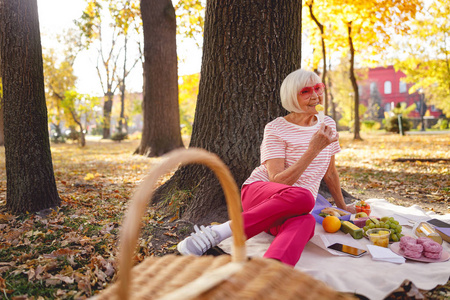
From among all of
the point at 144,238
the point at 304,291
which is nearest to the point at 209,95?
the point at 144,238

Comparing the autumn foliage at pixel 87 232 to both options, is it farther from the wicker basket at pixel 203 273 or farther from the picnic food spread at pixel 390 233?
the picnic food spread at pixel 390 233

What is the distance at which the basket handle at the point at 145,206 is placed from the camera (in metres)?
1.14

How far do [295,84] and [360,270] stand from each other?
1.48 metres

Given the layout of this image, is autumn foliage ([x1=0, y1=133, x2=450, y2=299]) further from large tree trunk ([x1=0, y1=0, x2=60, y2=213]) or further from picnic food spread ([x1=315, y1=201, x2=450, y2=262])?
picnic food spread ([x1=315, y1=201, x2=450, y2=262])

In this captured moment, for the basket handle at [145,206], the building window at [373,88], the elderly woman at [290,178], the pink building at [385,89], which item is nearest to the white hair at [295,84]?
the elderly woman at [290,178]

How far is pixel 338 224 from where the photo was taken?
10.1 feet

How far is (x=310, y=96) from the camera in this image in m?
2.83

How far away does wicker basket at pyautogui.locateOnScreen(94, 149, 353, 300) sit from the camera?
116 centimetres

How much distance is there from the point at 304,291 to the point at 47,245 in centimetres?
253

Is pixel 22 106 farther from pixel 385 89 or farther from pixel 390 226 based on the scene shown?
pixel 385 89

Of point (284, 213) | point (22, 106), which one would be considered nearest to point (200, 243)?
point (284, 213)

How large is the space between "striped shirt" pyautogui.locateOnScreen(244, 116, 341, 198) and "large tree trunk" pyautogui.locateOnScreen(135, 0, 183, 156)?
23.5 feet

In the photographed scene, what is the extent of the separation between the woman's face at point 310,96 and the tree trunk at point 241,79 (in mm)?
862

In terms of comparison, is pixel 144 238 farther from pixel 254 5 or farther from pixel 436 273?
pixel 254 5
